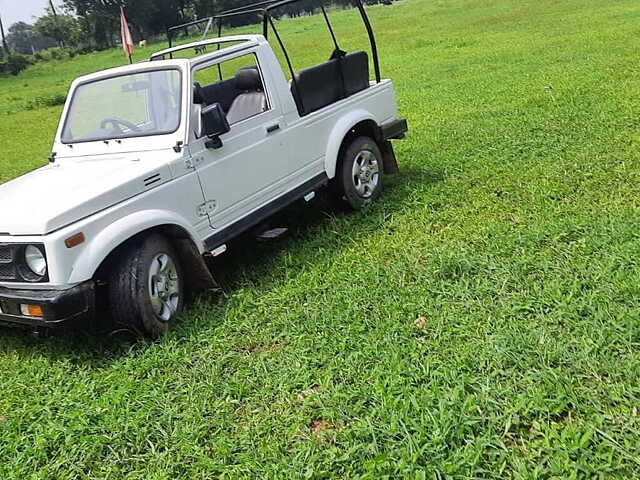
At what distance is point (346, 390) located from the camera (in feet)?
10.2

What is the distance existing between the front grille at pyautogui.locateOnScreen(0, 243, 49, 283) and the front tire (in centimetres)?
42

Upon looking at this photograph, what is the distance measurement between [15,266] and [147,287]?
28.8 inches

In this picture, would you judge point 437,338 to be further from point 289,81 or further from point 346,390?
point 289,81

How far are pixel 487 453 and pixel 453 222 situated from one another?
2.75m

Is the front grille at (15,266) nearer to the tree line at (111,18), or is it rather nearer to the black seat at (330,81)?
the black seat at (330,81)

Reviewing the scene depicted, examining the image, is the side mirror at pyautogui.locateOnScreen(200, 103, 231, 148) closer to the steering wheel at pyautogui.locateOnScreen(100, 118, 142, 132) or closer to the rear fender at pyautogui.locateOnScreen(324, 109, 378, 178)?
the steering wheel at pyautogui.locateOnScreen(100, 118, 142, 132)

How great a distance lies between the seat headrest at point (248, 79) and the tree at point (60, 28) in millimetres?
63886

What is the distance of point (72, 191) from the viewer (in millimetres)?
3717

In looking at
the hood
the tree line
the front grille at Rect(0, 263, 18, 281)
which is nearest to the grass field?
the front grille at Rect(0, 263, 18, 281)

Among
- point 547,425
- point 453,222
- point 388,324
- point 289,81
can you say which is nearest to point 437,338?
point 388,324

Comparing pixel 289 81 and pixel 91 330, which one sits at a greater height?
pixel 289 81

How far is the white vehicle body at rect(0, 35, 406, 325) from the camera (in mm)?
3451

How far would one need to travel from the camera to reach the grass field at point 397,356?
8.72 feet

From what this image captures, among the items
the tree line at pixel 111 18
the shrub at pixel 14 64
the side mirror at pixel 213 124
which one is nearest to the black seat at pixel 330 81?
the side mirror at pixel 213 124
